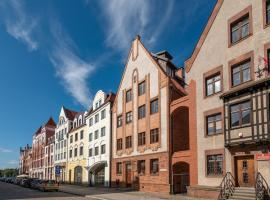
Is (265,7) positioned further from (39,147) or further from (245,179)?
(39,147)

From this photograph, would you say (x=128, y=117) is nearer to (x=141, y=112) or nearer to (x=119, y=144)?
(x=141, y=112)

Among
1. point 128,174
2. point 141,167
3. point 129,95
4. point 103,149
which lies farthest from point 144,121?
point 103,149

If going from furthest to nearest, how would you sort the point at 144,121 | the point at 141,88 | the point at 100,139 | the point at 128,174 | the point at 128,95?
the point at 100,139
the point at 128,95
the point at 128,174
the point at 141,88
the point at 144,121

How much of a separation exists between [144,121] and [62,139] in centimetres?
3520

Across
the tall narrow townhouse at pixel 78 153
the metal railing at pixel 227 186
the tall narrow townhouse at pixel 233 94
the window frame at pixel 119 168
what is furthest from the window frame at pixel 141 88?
the tall narrow townhouse at pixel 78 153

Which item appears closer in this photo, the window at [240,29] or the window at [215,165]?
the window at [240,29]

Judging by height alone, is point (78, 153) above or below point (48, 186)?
above

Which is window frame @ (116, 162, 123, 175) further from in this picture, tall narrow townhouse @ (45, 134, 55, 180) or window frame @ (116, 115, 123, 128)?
tall narrow townhouse @ (45, 134, 55, 180)

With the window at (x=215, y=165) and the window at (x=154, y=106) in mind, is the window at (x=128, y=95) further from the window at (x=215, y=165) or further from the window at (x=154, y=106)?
the window at (x=215, y=165)

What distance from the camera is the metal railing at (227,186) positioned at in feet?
75.1

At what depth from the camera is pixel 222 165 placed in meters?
24.7

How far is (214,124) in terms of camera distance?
26.0 meters

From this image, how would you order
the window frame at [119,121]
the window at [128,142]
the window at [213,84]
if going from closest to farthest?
the window at [213,84] → the window at [128,142] → the window frame at [119,121]

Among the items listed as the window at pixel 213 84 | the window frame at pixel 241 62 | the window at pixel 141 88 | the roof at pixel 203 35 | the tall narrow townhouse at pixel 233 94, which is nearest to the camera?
the tall narrow townhouse at pixel 233 94
